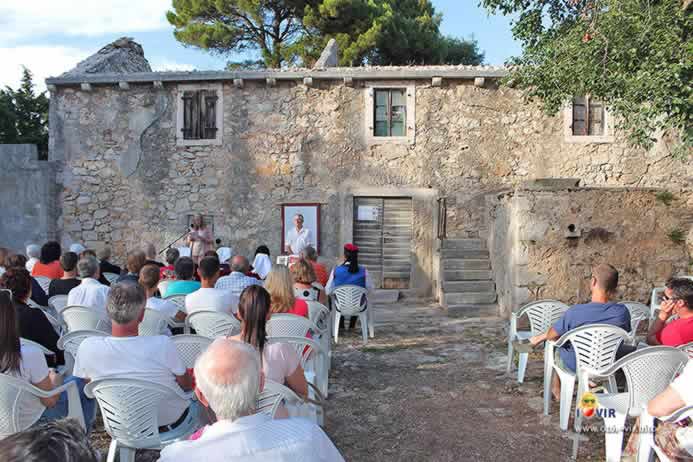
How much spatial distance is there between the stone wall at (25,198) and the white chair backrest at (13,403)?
30.4 feet

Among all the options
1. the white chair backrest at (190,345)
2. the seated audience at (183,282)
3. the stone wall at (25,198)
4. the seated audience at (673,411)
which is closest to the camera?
the seated audience at (673,411)

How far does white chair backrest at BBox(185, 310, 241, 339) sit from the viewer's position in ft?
13.5

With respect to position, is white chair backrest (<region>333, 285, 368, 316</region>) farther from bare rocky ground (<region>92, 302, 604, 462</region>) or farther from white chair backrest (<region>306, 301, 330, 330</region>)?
white chair backrest (<region>306, 301, 330, 330</region>)

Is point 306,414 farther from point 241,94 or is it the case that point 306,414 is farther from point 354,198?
point 241,94

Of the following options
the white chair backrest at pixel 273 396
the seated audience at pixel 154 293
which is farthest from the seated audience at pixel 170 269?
the white chair backrest at pixel 273 396

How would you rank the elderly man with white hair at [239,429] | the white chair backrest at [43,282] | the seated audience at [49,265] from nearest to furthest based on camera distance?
1. the elderly man with white hair at [239,429]
2. the white chair backrest at [43,282]
3. the seated audience at [49,265]

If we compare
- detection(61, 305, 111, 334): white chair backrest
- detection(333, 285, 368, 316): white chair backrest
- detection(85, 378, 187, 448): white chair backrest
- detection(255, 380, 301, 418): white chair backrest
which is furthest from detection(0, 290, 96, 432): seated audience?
detection(333, 285, 368, 316): white chair backrest

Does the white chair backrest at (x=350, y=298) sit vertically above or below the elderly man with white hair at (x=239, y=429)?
below

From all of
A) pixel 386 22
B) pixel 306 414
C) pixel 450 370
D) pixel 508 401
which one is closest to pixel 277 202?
pixel 450 370

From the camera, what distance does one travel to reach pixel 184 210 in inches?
428

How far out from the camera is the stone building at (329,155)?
34.7 ft

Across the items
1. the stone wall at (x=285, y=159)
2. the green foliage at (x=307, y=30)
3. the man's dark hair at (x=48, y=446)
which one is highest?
the green foliage at (x=307, y=30)

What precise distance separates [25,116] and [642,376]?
1935 centimetres

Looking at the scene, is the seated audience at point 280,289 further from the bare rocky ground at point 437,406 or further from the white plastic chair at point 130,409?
the white plastic chair at point 130,409
